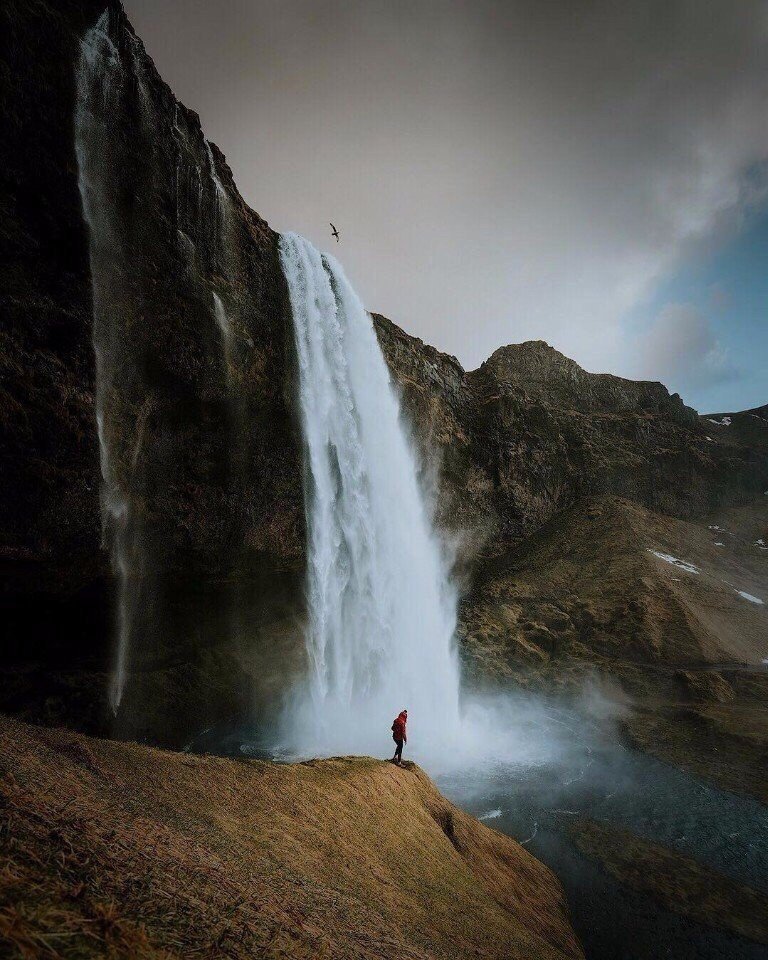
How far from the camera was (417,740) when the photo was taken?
2262 centimetres

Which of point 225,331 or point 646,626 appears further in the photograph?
point 646,626

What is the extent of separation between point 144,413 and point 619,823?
913 inches

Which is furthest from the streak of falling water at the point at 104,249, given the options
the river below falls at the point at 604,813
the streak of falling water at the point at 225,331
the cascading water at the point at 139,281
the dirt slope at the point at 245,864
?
→ the river below falls at the point at 604,813

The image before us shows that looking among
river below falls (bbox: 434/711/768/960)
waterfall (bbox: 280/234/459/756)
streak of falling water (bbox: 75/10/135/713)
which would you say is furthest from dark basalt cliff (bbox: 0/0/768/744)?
river below falls (bbox: 434/711/768/960)

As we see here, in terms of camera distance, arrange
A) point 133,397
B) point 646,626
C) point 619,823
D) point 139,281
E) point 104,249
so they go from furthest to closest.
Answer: point 646,626 < point 133,397 < point 139,281 < point 619,823 < point 104,249

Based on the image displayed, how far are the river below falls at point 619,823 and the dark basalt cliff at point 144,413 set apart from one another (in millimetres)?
12357

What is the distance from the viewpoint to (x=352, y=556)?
2491 cm

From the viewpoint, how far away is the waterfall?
76.6 feet

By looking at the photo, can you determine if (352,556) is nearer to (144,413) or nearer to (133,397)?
(144,413)

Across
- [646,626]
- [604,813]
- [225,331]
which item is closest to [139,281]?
[225,331]

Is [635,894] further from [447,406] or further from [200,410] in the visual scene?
[447,406]

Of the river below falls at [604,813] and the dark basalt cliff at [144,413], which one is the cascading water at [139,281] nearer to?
the dark basalt cliff at [144,413]

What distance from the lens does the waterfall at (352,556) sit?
23344mm

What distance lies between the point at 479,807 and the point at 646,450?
4997cm
